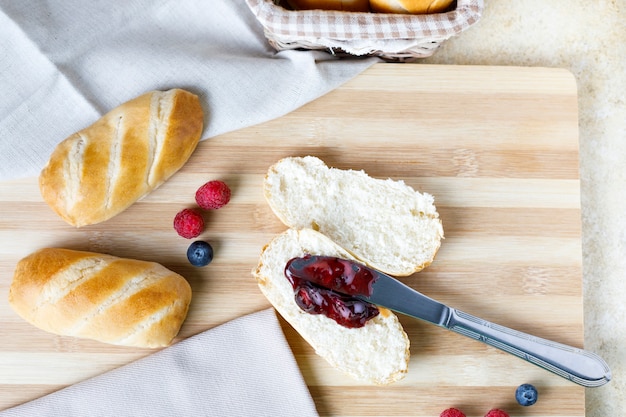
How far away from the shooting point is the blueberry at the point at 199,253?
157cm

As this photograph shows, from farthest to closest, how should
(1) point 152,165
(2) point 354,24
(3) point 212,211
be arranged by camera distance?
(3) point 212,211 < (1) point 152,165 < (2) point 354,24

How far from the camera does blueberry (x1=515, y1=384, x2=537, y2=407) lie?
62.7 inches

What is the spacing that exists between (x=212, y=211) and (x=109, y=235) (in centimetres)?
28

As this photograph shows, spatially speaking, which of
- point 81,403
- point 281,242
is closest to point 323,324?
point 281,242

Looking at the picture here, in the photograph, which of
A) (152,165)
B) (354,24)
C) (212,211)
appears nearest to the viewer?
(354,24)

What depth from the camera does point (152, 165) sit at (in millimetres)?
1528

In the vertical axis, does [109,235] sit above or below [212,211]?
above

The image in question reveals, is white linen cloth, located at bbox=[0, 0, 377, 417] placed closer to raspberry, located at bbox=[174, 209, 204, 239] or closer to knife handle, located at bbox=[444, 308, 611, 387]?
raspberry, located at bbox=[174, 209, 204, 239]

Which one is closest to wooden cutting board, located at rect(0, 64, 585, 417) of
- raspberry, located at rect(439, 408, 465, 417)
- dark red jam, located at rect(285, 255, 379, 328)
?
raspberry, located at rect(439, 408, 465, 417)

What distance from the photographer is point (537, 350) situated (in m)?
1.57

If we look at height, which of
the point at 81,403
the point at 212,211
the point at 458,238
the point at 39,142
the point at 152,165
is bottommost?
the point at 458,238

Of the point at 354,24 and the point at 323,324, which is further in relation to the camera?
the point at 323,324

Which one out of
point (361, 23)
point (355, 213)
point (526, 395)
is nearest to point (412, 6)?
point (361, 23)

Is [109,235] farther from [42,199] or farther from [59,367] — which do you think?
[59,367]
